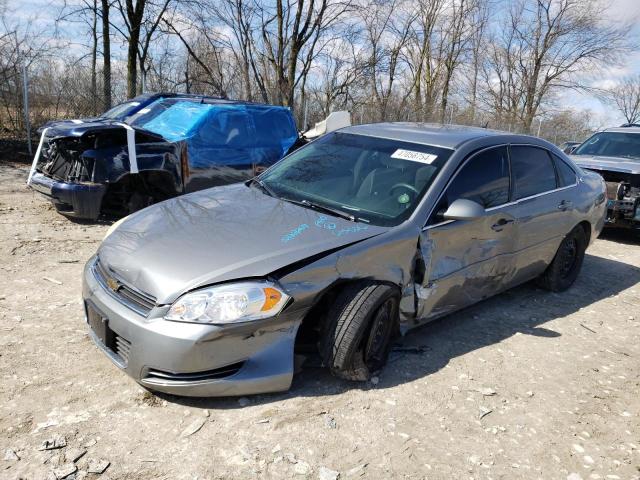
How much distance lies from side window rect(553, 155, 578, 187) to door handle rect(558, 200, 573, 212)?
0.17 m

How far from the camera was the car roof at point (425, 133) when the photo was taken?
3959mm

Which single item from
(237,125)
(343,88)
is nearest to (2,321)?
(237,125)

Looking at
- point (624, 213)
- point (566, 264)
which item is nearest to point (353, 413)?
point (566, 264)

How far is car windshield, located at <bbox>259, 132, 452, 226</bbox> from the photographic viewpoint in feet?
11.5

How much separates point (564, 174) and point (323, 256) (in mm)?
3195

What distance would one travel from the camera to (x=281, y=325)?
276 cm

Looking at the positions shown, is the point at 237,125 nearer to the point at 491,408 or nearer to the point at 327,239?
the point at 327,239

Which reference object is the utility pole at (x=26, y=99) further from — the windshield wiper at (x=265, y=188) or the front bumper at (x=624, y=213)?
the front bumper at (x=624, y=213)

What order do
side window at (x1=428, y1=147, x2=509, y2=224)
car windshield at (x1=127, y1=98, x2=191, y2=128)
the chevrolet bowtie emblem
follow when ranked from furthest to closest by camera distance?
car windshield at (x1=127, y1=98, x2=191, y2=128) < side window at (x1=428, y1=147, x2=509, y2=224) < the chevrolet bowtie emblem

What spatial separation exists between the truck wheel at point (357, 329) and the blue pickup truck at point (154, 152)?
4334 millimetres

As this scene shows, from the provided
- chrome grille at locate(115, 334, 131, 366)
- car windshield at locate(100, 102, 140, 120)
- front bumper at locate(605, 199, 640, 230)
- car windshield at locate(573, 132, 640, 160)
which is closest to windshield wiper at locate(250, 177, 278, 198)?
chrome grille at locate(115, 334, 131, 366)

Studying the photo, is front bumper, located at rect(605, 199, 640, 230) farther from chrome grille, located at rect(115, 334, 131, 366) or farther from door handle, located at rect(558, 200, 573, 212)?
chrome grille, located at rect(115, 334, 131, 366)

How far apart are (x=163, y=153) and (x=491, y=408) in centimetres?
518

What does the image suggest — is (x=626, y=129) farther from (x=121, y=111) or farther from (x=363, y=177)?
(x=121, y=111)
